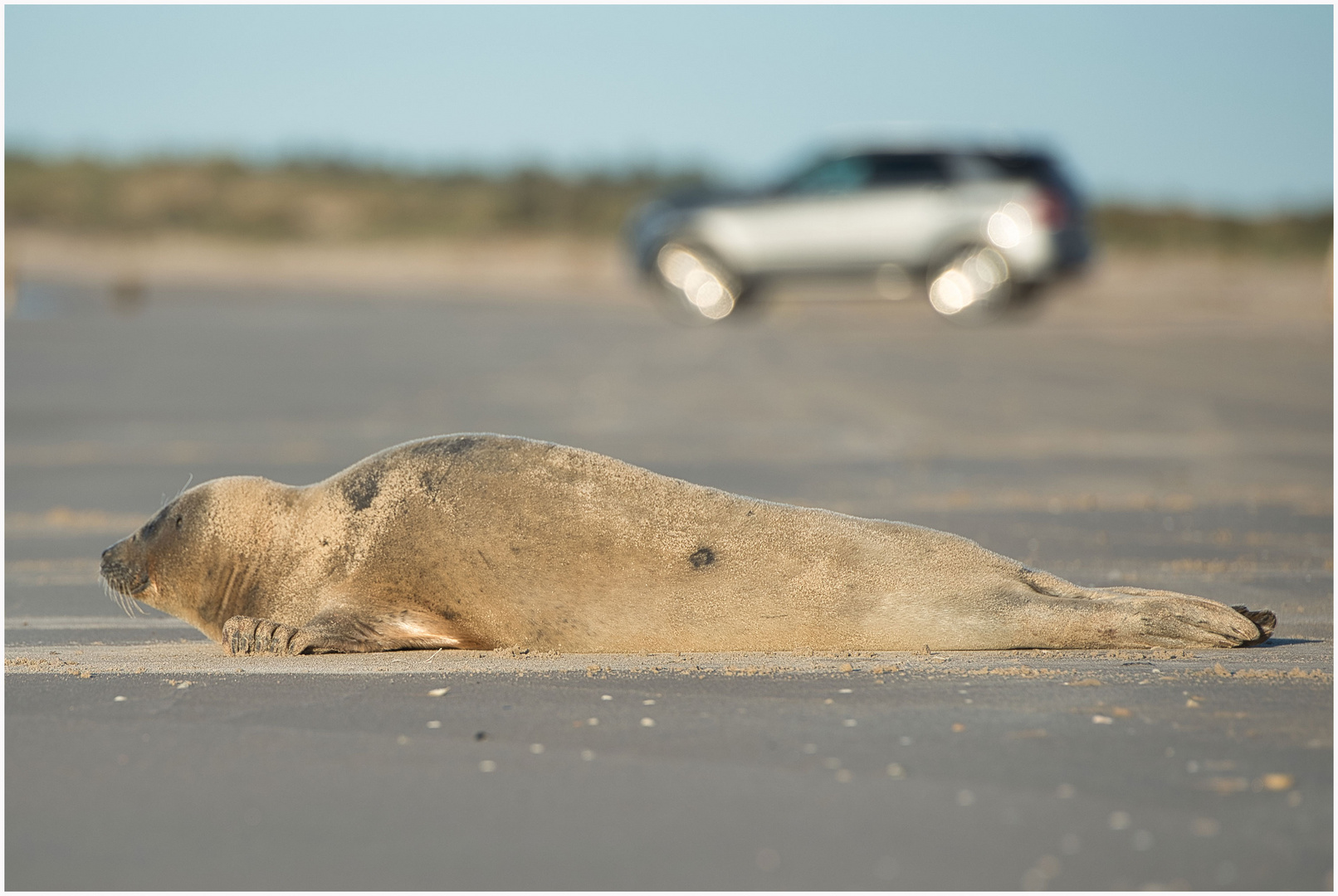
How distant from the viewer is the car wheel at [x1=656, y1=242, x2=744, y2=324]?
60.2ft

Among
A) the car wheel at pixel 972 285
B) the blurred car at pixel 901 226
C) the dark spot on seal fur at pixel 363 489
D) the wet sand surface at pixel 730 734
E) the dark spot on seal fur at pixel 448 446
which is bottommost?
the wet sand surface at pixel 730 734

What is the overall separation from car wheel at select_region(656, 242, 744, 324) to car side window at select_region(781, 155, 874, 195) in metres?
1.36

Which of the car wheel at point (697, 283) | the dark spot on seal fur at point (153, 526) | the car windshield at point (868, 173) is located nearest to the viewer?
the dark spot on seal fur at point (153, 526)

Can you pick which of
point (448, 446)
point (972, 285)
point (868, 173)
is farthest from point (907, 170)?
point (448, 446)

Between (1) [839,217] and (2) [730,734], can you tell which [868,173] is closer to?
(1) [839,217]

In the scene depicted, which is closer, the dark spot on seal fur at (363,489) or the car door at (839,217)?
the dark spot on seal fur at (363,489)

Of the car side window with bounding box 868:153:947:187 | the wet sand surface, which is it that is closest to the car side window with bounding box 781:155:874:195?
the car side window with bounding box 868:153:947:187

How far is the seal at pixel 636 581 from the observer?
13.7 ft

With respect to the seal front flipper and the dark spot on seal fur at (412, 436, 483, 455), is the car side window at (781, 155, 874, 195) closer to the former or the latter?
the dark spot on seal fur at (412, 436, 483, 455)

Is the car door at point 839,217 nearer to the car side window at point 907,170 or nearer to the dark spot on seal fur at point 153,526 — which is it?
the car side window at point 907,170

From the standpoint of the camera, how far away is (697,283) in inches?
738

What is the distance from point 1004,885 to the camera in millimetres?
2430

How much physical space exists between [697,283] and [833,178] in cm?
226

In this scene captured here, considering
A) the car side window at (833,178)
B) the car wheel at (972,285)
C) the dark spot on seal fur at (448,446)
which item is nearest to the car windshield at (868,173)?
the car side window at (833,178)
